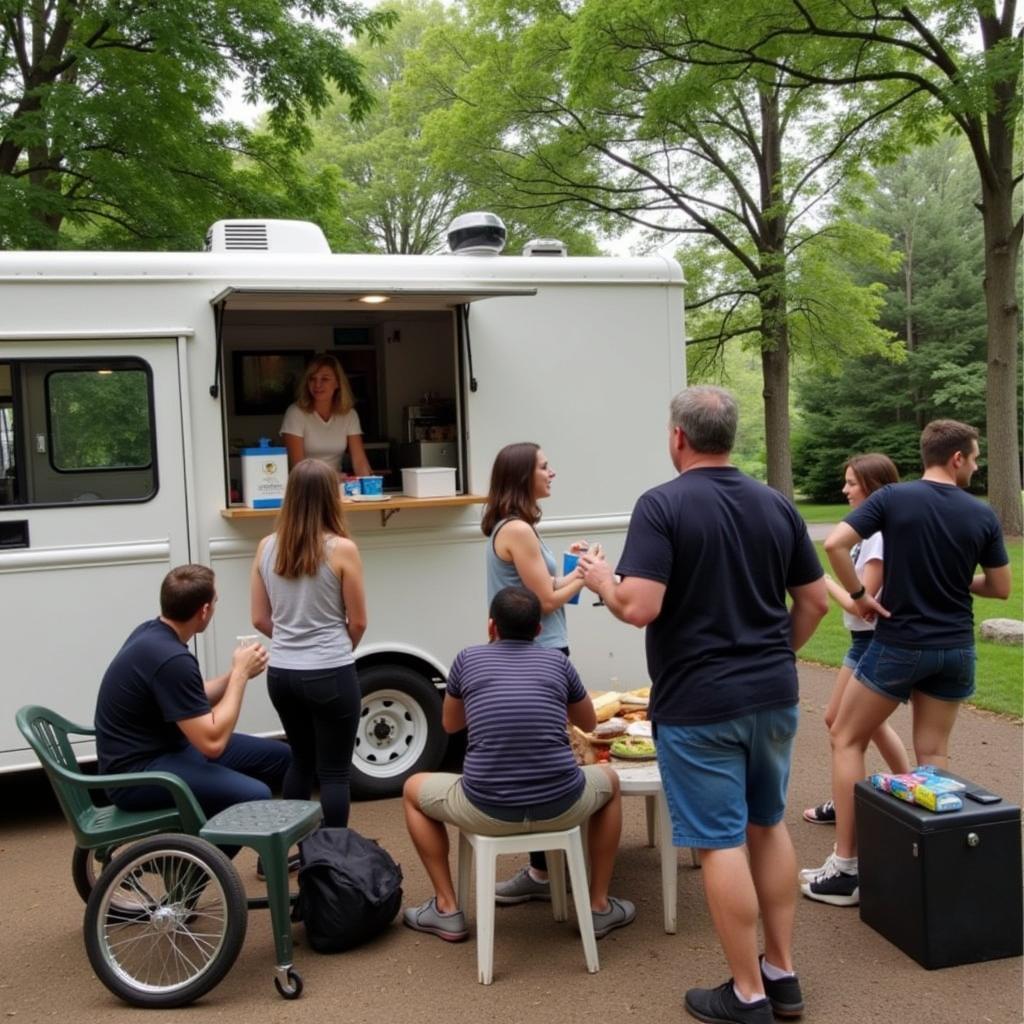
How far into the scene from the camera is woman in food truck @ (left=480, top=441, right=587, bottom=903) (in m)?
4.30

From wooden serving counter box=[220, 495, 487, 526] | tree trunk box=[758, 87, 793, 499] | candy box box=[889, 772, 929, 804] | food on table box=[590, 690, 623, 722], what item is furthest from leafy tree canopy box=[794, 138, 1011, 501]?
candy box box=[889, 772, 929, 804]

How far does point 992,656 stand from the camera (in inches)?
331

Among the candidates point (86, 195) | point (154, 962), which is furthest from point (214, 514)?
point (86, 195)

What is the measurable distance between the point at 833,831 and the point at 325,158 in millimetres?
24515

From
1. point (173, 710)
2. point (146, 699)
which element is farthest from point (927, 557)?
point (146, 699)

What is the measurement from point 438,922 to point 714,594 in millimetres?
1761

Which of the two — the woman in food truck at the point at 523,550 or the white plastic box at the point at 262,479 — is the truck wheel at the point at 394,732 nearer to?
the white plastic box at the point at 262,479

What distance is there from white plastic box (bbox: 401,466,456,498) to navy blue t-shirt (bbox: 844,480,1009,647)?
7.96 feet

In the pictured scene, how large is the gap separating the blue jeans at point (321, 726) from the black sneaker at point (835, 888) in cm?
192

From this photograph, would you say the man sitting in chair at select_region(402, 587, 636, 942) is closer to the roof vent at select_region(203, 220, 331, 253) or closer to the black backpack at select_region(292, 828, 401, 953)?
the black backpack at select_region(292, 828, 401, 953)

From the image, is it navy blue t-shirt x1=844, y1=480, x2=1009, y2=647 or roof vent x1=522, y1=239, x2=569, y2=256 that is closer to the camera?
navy blue t-shirt x1=844, y1=480, x2=1009, y2=647

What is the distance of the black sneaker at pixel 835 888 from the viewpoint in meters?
4.20

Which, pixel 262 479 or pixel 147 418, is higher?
pixel 147 418

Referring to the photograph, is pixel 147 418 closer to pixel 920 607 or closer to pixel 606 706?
pixel 606 706
